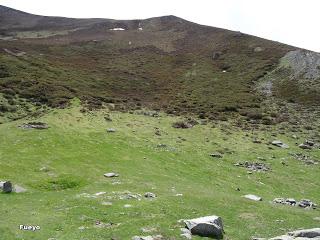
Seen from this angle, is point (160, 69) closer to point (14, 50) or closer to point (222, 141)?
point (14, 50)

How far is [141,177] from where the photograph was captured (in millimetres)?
42438

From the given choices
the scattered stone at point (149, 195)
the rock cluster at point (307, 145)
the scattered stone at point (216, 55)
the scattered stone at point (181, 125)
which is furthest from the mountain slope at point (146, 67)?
the scattered stone at point (149, 195)

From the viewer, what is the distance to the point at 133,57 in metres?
111

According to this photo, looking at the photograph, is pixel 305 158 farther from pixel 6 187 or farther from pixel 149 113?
pixel 6 187

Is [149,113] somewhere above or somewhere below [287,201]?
above

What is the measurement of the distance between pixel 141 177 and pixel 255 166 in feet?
50.5

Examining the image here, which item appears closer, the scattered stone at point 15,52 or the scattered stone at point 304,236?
the scattered stone at point 304,236

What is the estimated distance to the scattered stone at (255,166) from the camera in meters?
50.4

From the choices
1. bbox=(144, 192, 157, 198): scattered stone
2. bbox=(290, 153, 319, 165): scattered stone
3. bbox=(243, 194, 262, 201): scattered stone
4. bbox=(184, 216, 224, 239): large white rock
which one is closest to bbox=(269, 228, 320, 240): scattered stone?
bbox=(184, 216, 224, 239): large white rock

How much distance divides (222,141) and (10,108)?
3130 cm

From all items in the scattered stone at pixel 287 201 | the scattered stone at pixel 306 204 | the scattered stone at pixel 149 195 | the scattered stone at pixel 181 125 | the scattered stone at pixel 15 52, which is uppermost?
the scattered stone at pixel 15 52

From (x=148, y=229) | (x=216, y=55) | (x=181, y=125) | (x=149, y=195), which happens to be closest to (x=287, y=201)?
(x=149, y=195)

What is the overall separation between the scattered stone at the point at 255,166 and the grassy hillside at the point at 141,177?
1.06m

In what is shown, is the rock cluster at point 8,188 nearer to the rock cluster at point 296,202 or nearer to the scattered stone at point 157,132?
the rock cluster at point 296,202
